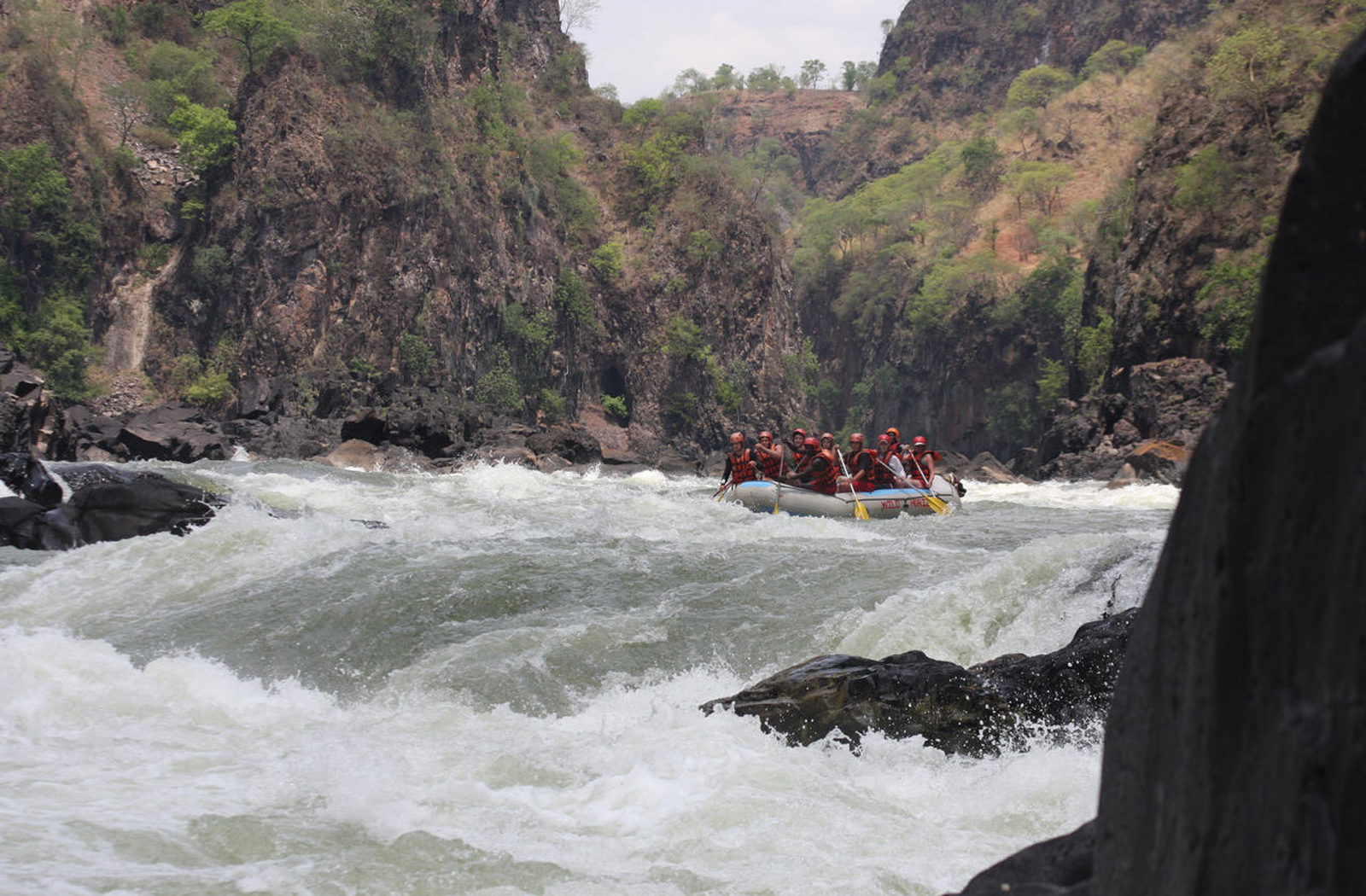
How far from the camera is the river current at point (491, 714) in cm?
407

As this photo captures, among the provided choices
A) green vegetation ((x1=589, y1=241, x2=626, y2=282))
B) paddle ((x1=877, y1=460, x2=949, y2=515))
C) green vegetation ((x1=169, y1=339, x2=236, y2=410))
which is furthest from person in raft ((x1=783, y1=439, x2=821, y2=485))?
green vegetation ((x1=589, y1=241, x2=626, y2=282))

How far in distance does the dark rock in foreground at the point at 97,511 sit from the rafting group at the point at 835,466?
814 centimetres

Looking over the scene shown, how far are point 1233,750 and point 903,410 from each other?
58.3 m

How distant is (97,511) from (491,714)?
23.1ft

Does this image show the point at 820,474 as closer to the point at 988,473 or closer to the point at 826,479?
the point at 826,479

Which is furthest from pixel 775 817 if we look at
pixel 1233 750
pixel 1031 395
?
pixel 1031 395

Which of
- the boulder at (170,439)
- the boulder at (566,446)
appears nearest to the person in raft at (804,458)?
the boulder at (566,446)

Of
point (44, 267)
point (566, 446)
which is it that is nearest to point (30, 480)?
point (566, 446)

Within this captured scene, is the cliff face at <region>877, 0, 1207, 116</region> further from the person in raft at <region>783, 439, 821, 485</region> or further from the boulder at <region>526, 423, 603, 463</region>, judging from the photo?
the person in raft at <region>783, 439, 821, 485</region>

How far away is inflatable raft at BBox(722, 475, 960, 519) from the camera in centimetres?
1612

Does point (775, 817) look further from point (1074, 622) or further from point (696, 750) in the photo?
point (1074, 622)

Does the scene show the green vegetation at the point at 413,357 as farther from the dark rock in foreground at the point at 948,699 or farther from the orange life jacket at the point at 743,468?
the dark rock in foreground at the point at 948,699

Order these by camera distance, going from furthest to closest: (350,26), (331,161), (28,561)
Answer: (350,26) < (331,161) < (28,561)

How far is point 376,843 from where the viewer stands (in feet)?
13.9
